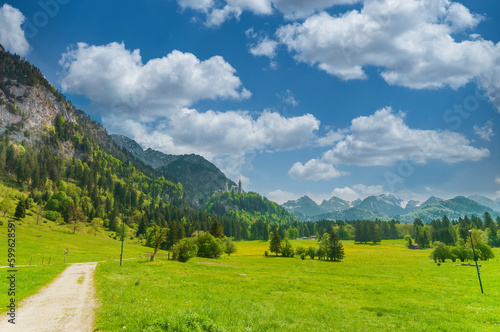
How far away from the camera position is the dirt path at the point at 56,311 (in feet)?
45.9

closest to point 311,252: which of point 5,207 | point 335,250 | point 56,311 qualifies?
point 335,250

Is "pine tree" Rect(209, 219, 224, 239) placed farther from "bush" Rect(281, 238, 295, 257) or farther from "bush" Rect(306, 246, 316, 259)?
"bush" Rect(306, 246, 316, 259)

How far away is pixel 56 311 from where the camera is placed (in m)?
17.1

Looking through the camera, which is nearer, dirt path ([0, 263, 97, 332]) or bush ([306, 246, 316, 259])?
dirt path ([0, 263, 97, 332])

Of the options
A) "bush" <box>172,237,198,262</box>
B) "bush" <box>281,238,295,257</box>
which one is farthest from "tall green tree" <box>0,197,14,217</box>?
"bush" <box>281,238,295,257</box>

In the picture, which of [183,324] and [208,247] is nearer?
[183,324]

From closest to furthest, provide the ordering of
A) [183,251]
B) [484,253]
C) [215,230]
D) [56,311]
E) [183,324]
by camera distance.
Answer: [183,324] → [56,311] → [183,251] → [484,253] → [215,230]

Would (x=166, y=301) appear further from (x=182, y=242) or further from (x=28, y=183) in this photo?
(x=28, y=183)

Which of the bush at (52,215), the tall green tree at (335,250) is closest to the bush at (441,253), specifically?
the tall green tree at (335,250)

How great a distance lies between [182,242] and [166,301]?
167 ft

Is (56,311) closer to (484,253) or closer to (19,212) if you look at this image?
(484,253)

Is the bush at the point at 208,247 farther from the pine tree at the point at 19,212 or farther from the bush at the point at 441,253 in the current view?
the pine tree at the point at 19,212

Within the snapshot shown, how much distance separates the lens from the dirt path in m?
14.0

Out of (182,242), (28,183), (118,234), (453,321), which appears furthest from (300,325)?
(28,183)
